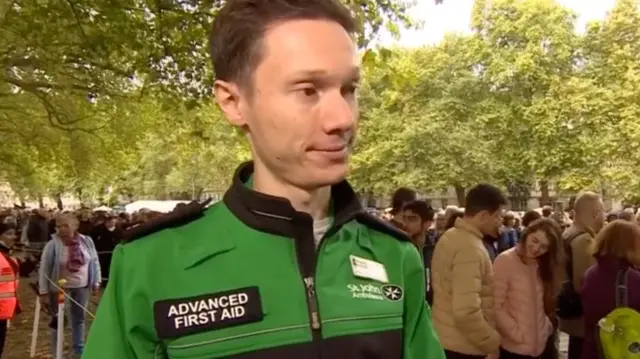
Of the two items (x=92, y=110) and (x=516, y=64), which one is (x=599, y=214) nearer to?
(x=92, y=110)

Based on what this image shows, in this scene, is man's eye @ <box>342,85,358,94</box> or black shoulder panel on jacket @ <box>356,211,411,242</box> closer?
man's eye @ <box>342,85,358,94</box>

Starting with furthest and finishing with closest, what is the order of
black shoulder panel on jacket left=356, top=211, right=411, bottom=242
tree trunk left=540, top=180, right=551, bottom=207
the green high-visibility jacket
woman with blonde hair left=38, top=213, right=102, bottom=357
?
tree trunk left=540, top=180, right=551, bottom=207 → woman with blonde hair left=38, top=213, right=102, bottom=357 → black shoulder panel on jacket left=356, top=211, right=411, bottom=242 → the green high-visibility jacket

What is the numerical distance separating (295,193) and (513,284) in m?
4.68

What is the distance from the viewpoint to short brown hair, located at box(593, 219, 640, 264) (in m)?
5.70

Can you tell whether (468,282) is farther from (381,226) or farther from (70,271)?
(70,271)

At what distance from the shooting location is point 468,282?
5410mm

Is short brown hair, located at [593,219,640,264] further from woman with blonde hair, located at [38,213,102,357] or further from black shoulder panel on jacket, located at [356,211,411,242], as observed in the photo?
woman with blonde hair, located at [38,213,102,357]

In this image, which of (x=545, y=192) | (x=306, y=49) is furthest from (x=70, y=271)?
(x=545, y=192)

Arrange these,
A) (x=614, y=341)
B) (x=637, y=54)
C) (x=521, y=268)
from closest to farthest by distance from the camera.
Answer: (x=614, y=341)
(x=521, y=268)
(x=637, y=54)

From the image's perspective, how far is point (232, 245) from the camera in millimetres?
1526

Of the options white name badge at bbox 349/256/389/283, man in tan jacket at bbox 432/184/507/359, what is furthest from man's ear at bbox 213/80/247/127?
man in tan jacket at bbox 432/184/507/359

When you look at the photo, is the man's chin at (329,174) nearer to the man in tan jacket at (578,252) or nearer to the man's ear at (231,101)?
the man's ear at (231,101)

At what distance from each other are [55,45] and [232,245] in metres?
9.65

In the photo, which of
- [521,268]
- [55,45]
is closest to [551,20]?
[55,45]
